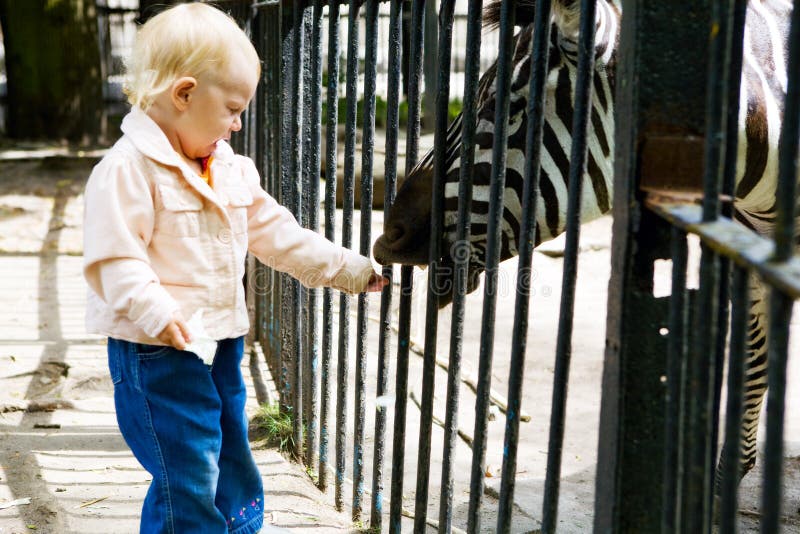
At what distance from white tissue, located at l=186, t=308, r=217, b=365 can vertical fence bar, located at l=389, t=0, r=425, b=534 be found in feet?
1.80

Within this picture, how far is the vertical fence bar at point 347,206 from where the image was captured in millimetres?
2891

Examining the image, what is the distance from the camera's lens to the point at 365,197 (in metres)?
2.83

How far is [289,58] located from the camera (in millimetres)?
3773

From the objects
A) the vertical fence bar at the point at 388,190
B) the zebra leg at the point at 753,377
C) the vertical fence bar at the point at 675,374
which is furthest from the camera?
the zebra leg at the point at 753,377

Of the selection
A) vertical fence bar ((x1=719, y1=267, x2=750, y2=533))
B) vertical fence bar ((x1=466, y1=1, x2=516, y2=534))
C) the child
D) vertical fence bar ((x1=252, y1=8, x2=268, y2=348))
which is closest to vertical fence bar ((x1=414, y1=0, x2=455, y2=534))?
vertical fence bar ((x1=466, y1=1, x2=516, y2=534))

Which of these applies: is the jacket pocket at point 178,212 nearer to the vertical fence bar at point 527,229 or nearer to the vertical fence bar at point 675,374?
the vertical fence bar at point 527,229

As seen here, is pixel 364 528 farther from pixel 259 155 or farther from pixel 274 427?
pixel 259 155

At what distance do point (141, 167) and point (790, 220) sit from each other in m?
1.68

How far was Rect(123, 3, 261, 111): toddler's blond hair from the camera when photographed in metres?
2.25

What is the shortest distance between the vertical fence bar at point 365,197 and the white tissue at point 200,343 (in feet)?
2.21

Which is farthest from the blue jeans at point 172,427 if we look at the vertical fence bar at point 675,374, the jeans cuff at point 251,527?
the vertical fence bar at point 675,374

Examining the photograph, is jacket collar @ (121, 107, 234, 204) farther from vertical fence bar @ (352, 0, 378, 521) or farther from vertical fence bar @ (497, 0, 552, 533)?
vertical fence bar @ (497, 0, 552, 533)

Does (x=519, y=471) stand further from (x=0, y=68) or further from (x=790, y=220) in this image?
(x=0, y=68)

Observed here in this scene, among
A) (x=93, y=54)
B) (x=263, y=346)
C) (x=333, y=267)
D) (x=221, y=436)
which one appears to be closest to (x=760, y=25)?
(x=333, y=267)
